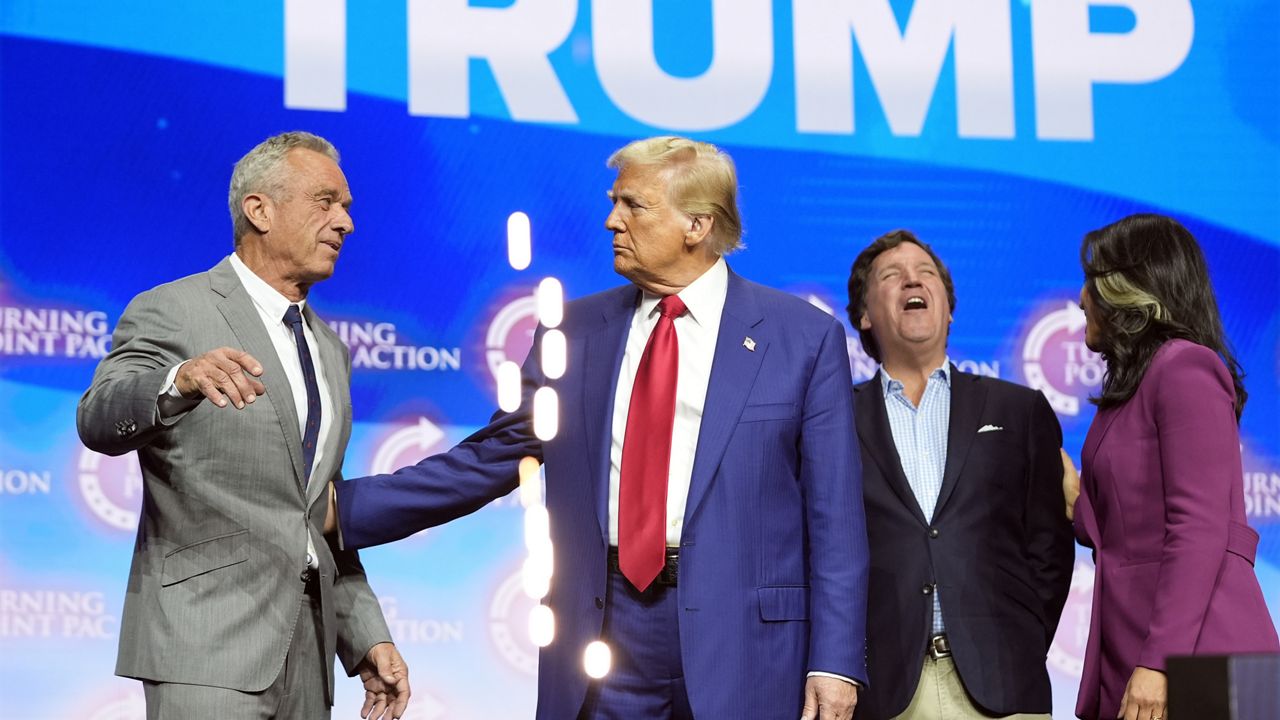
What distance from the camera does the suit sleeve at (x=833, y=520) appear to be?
2.64 m

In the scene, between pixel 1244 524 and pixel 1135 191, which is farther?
pixel 1135 191

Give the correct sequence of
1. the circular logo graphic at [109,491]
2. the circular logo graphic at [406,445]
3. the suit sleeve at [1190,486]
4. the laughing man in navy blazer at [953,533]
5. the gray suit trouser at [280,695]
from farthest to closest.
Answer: the circular logo graphic at [406,445]
the circular logo graphic at [109,491]
the laughing man in navy blazer at [953,533]
the suit sleeve at [1190,486]
the gray suit trouser at [280,695]

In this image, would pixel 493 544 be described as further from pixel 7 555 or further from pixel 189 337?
pixel 189 337

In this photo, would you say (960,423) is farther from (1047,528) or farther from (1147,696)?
(1147,696)

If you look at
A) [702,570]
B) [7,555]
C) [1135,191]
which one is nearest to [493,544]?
[7,555]

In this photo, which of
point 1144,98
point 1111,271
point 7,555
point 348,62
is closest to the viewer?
point 1111,271

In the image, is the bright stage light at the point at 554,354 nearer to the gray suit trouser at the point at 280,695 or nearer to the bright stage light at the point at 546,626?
the bright stage light at the point at 546,626

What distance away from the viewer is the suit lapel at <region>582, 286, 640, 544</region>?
2740 millimetres

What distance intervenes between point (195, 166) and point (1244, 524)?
3.05m

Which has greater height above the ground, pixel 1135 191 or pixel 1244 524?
pixel 1135 191

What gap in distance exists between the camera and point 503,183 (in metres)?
4.41

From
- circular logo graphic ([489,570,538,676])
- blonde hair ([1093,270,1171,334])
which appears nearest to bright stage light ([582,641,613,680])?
blonde hair ([1093,270,1171,334])

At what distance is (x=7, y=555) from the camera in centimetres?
407

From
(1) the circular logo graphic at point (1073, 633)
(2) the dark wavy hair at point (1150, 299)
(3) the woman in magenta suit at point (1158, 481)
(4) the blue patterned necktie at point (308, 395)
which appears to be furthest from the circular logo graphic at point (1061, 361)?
(4) the blue patterned necktie at point (308, 395)
